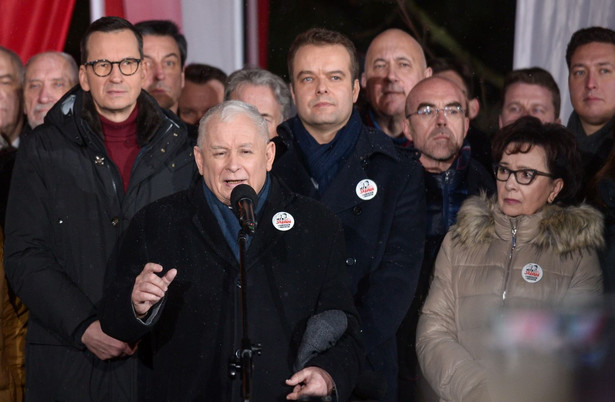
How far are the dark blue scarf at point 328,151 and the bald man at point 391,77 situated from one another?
3.94ft

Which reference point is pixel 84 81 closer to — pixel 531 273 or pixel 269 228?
pixel 269 228

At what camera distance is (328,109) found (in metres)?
4.41

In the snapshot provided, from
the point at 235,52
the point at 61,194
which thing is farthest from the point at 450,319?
the point at 235,52

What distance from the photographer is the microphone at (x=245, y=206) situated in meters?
3.01

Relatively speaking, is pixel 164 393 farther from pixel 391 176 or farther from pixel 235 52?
pixel 235 52

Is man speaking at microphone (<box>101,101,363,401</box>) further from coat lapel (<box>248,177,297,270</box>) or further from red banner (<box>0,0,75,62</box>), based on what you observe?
red banner (<box>0,0,75,62</box>)

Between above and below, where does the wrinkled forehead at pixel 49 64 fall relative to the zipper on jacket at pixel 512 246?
above

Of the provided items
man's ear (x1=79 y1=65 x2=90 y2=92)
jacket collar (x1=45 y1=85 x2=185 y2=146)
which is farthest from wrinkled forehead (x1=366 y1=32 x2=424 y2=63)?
man's ear (x1=79 y1=65 x2=90 y2=92)

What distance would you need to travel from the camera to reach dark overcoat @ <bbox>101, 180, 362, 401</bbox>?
11.7ft

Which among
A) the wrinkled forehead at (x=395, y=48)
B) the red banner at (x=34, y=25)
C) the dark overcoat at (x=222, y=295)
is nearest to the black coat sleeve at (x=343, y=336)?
the dark overcoat at (x=222, y=295)

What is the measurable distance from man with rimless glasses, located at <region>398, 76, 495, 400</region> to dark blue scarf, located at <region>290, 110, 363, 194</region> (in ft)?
1.86

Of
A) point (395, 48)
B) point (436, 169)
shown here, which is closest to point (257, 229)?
point (436, 169)

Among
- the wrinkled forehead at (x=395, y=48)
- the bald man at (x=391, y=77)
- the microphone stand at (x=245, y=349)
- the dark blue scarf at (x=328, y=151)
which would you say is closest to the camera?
the microphone stand at (x=245, y=349)

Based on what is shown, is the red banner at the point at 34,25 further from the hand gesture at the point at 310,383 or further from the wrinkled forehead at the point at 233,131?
the hand gesture at the point at 310,383
